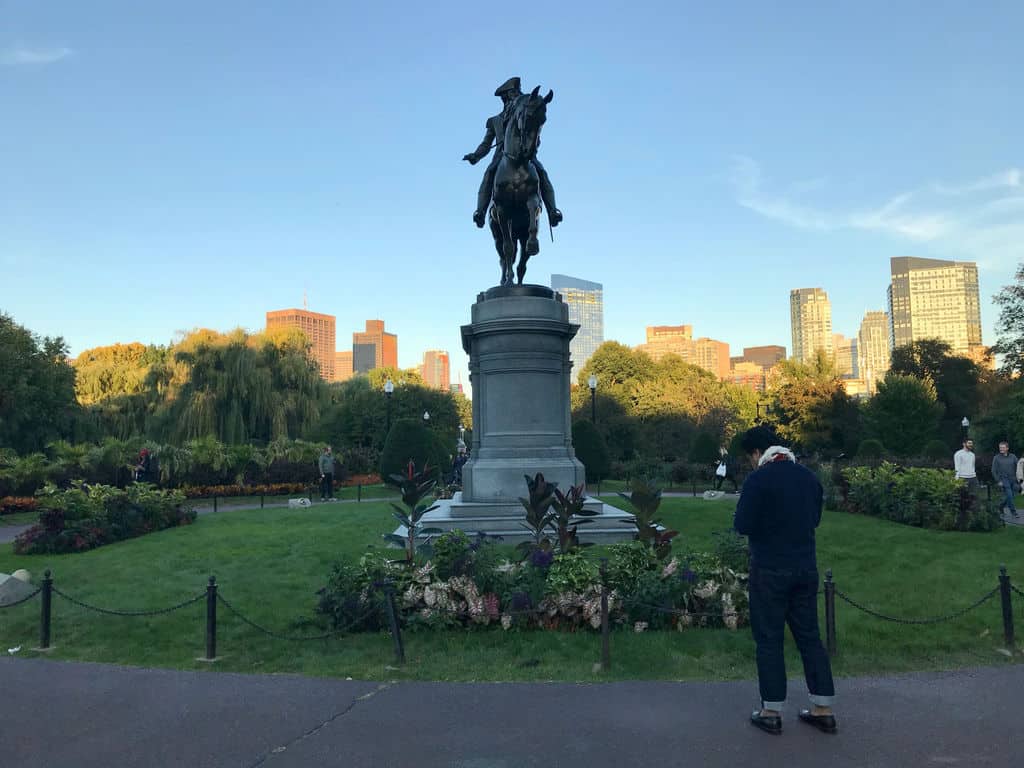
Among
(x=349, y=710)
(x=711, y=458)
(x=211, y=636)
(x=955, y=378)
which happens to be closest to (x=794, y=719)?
(x=349, y=710)

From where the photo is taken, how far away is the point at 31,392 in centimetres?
3347

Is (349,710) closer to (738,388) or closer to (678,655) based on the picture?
(678,655)

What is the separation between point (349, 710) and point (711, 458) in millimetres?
35521

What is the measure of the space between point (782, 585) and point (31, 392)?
119ft

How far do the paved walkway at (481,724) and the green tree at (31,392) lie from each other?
101ft

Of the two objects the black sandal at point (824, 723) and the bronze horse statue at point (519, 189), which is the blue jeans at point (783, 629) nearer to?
the black sandal at point (824, 723)

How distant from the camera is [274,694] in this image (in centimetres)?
631

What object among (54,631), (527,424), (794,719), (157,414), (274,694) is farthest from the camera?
(157,414)

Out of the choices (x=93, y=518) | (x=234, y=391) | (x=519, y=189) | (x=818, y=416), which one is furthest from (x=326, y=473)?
(x=818, y=416)

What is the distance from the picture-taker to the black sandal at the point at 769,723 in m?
5.20

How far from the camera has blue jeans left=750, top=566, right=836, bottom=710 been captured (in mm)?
5281

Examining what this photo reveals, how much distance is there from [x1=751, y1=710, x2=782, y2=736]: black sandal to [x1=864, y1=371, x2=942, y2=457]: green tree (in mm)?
46336

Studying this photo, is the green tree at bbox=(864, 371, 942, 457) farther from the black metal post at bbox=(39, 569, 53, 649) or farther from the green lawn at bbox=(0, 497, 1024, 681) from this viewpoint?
the black metal post at bbox=(39, 569, 53, 649)

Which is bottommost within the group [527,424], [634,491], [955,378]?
[634,491]
